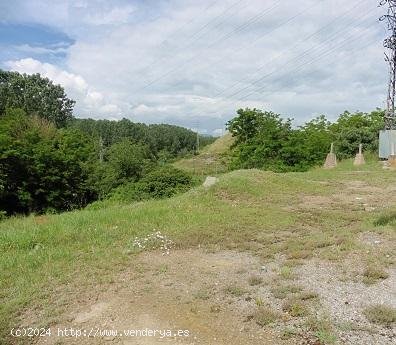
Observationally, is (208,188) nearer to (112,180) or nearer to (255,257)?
(255,257)

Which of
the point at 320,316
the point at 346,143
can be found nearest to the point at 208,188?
the point at 320,316

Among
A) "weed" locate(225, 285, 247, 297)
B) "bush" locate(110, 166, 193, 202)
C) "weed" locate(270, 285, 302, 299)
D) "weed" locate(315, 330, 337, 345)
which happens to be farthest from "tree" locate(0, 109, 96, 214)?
"weed" locate(315, 330, 337, 345)

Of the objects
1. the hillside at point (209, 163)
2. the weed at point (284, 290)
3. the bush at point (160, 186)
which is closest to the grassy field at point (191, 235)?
the weed at point (284, 290)

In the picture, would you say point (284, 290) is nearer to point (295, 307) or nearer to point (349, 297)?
point (295, 307)

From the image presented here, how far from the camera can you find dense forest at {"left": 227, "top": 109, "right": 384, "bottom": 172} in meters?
24.5

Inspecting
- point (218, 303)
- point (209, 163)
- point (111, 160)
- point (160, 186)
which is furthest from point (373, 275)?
point (209, 163)

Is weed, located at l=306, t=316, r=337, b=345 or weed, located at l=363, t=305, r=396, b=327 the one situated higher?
weed, located at l=363, t=305, r=396, b=327

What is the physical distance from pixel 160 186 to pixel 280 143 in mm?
10710

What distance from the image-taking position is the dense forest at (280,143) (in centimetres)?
2452

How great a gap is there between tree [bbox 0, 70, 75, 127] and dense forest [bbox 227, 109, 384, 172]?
3229cm

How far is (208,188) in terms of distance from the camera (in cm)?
1171

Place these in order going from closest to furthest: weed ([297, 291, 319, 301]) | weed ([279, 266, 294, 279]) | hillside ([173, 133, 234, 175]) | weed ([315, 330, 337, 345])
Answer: weed ([315, 330, 337, 345])
weed ([297, 291, 319, 301])
weed ([279, 266, 294, 279])
hillside ([173, 133, 234, 175])

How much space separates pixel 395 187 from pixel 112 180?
1352 centimetres

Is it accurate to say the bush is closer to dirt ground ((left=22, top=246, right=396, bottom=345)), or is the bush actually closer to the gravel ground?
dirt ground ((left=22, top=246, right=396, bottom=345))
